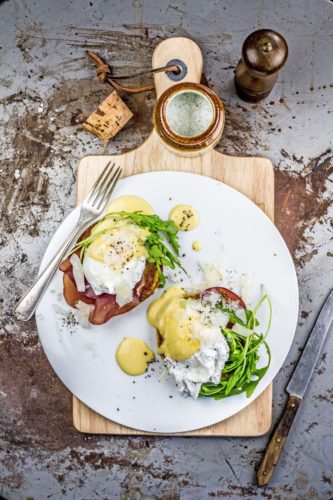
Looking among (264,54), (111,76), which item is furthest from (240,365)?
(111,76)

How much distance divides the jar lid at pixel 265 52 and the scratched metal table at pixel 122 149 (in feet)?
0.94

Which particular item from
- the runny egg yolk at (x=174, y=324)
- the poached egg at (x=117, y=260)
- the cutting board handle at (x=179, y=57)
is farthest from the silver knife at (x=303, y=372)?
the cutting board handle at (x=179, y=57)

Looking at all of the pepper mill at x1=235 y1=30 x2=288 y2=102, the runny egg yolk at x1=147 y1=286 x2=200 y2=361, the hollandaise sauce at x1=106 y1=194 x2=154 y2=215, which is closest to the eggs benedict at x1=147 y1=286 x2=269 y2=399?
the runny egg yolk at x1=147 y1=286 x2=200 y2=361

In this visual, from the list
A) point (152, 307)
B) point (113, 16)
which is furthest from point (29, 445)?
point (113, 16)

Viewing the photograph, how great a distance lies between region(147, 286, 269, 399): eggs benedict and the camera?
74.8 inches

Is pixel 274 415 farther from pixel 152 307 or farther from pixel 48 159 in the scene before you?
pixel 48 159

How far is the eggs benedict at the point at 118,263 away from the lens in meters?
1.93

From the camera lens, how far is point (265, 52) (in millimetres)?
1931

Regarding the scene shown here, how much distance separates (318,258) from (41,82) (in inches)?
54.4

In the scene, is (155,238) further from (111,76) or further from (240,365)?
(111,76)

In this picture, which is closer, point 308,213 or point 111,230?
point 111,230

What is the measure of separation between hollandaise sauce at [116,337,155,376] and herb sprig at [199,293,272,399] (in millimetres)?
252

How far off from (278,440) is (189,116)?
1342 mm

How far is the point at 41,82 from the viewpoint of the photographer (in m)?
2.27
